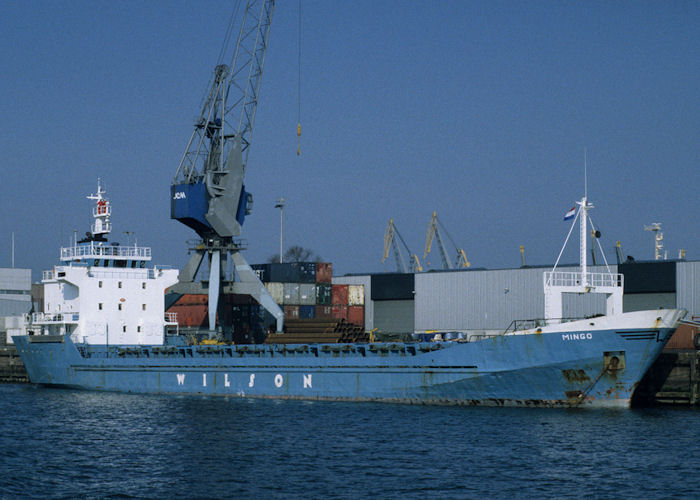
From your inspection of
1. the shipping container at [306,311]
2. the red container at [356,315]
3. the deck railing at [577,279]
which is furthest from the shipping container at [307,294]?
the deck railing at [577,279]

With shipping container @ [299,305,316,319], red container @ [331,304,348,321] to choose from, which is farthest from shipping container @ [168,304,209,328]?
red container @ [331,304,348,321]

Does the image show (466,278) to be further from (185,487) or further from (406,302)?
(185,487)

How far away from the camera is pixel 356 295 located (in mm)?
74500

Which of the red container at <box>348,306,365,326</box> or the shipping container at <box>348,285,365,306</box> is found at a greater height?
the shipping container at <box>348,285,365,306</box>

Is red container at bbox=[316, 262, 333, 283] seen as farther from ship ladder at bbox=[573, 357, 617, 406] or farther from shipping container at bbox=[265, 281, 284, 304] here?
ship ladder at bbox=[573, 357, 617, 406]

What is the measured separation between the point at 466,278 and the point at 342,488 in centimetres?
4686

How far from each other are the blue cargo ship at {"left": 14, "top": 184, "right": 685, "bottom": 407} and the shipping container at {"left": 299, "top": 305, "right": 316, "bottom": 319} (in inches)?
496

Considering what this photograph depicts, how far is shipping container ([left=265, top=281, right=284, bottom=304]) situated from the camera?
66.4 meters

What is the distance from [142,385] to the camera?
50.0m

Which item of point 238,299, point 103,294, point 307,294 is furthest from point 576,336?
point 307,294

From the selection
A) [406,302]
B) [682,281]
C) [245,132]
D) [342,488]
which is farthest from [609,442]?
[406,302]

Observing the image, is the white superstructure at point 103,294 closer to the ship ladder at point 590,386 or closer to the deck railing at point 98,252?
the deck railing at point 98,252

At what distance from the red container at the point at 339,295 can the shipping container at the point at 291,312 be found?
521cm

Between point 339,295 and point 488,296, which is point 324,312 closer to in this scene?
point 339,295
